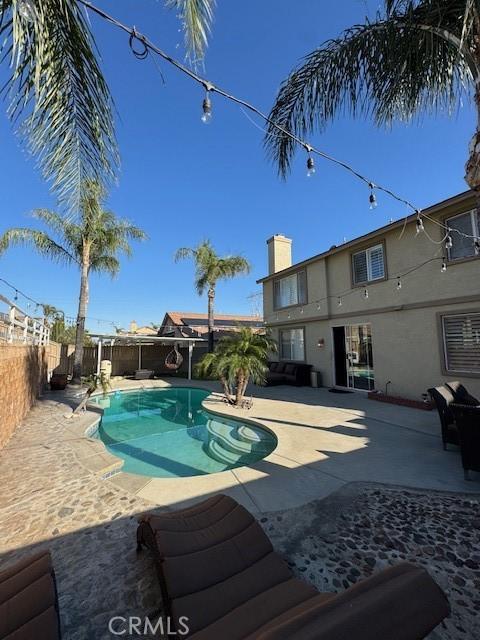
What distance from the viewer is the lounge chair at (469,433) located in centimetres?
400

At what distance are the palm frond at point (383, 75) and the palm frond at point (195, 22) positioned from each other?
5.46 feet

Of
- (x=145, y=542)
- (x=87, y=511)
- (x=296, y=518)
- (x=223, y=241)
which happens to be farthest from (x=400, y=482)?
(x=223, y=241)

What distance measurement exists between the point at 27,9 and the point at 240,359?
27.0ft

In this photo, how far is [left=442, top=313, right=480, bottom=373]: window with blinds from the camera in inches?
319

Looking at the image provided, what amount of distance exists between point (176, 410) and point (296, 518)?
8.88 meters

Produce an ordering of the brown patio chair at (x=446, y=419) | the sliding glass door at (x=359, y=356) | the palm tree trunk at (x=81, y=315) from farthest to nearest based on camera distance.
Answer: the palm tree trunk at (x=81, y=315), the sliding glass door at (x=359, y=356), the brown patio chair at (x=446, y=419)

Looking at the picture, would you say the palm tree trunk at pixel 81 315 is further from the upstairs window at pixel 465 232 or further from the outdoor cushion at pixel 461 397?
the upstairs window at pixel 465 232

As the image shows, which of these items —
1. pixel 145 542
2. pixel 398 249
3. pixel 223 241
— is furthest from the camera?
pixel 223 241

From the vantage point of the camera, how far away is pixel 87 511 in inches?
141

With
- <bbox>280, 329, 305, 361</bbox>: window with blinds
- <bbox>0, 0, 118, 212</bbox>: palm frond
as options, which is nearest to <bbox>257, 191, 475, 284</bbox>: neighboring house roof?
<bbox>280, 329, 305, 361</bbox>: window with blinds

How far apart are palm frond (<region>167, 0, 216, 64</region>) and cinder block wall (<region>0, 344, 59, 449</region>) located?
610cm

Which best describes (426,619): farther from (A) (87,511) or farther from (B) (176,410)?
(B) (176,410)

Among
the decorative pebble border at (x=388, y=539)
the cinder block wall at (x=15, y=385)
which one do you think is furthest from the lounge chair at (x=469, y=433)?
the cinder block wall at (x=15, y=385)

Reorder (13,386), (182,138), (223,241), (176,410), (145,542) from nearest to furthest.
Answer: (145,542) < (13,386) < (182,138) < (176,410) < (223,241)
